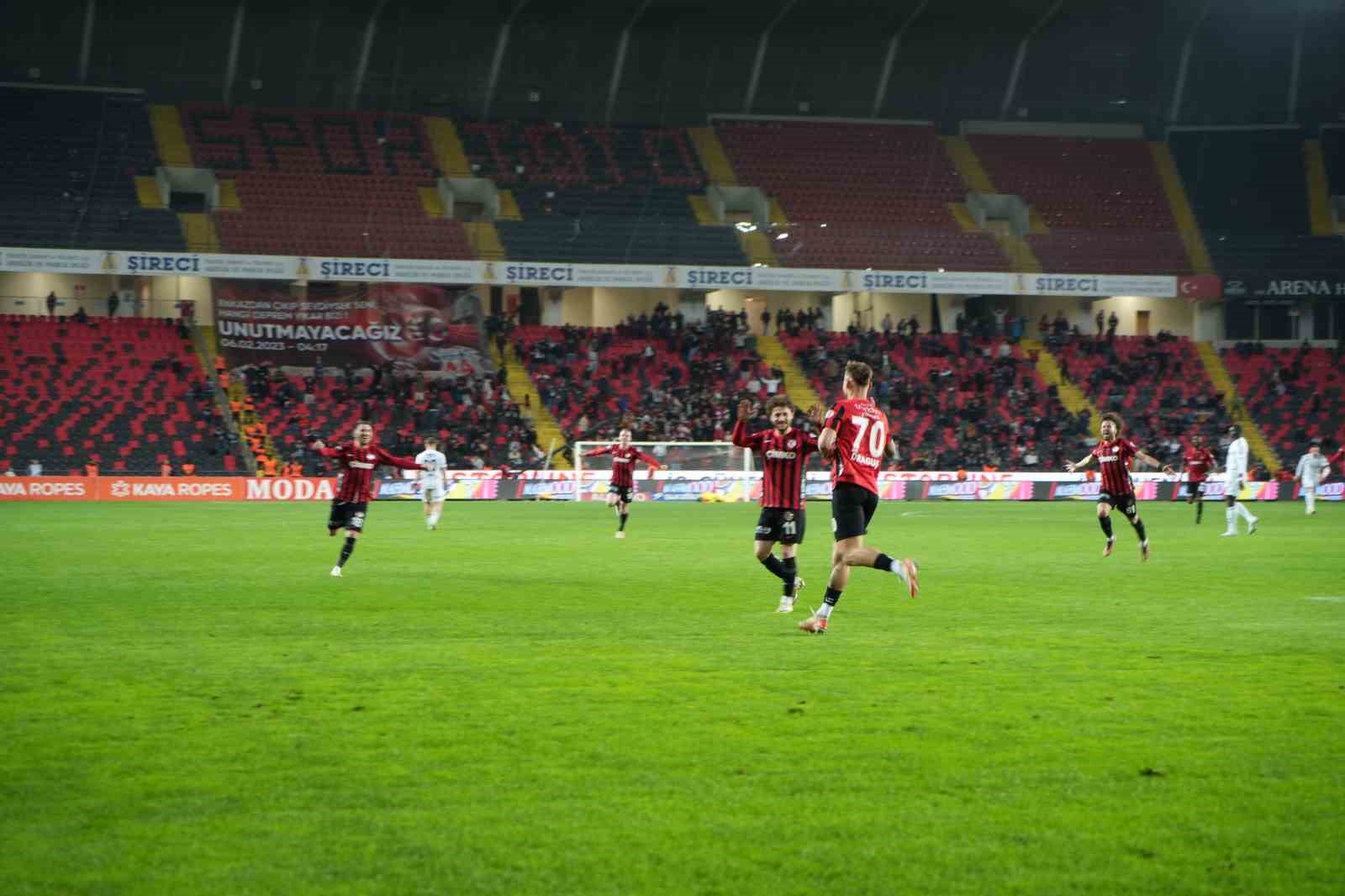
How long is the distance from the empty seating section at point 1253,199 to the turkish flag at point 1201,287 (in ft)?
2.80

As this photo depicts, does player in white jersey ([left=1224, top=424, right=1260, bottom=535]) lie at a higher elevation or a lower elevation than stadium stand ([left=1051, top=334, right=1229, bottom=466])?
lower

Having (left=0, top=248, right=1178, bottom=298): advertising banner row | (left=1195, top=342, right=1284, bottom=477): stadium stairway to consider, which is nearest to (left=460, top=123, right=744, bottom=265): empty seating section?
(left=0, top=248, right=1178, bottom=298): advertising banner row

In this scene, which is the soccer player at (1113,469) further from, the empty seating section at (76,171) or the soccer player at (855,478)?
the empty seating section at (76,171)

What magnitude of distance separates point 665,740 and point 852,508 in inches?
203

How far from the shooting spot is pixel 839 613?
51.1 ft

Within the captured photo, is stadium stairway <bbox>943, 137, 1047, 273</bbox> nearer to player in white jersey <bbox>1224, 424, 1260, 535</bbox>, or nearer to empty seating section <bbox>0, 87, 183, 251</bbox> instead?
player in white jersey <bbox>1224, 424, 1260, 535</bbox>

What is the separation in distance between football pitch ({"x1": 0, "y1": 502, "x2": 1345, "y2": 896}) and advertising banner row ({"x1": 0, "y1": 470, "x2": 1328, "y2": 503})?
29.6 m

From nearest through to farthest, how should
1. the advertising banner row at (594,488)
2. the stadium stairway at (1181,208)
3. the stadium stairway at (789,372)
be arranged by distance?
the advertising banner row at (594,488), the stadium stairway at (789,372), the stadium stairway at (1181,208)

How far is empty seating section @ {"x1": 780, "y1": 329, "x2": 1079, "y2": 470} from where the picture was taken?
178 feet

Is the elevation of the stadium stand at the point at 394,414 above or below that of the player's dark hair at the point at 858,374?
above

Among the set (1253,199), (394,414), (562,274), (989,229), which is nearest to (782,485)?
(394,414)

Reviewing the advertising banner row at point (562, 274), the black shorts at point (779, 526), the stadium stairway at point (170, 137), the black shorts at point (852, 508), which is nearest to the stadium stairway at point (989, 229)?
the advertising banner row at point (562, 274)

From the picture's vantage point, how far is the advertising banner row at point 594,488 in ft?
155

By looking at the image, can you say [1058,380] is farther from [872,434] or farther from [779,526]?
→ [872,434]
